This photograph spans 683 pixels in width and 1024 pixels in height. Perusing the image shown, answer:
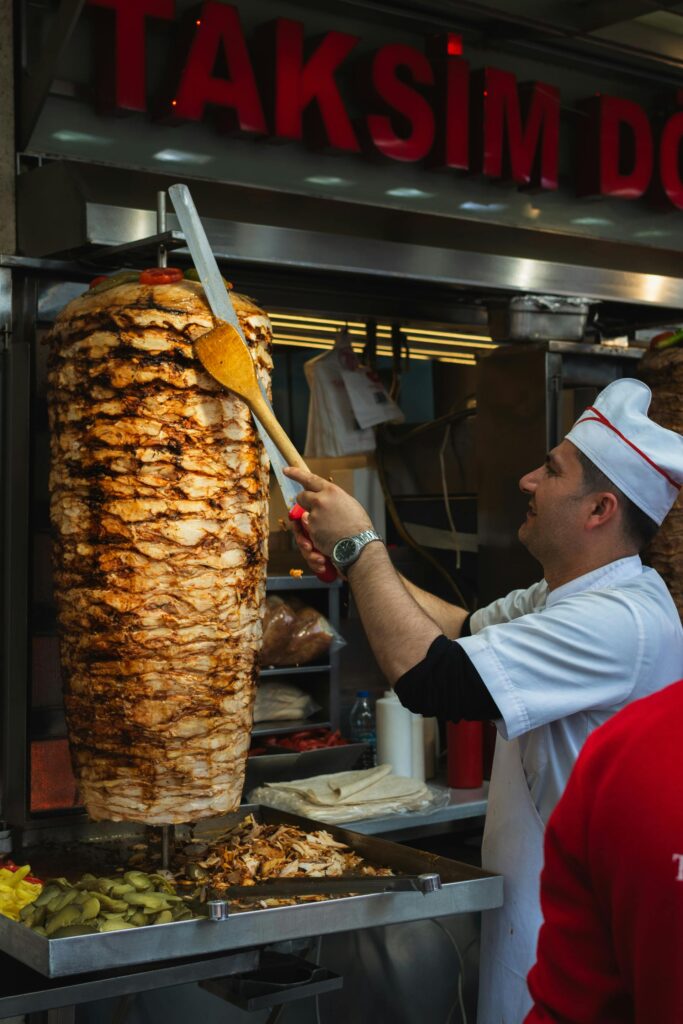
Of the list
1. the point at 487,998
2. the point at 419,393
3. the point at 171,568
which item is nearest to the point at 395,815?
the point at 487,998

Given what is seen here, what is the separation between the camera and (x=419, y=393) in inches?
212

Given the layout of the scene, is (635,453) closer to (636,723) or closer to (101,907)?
(101,907)

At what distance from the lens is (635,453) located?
2586 mm

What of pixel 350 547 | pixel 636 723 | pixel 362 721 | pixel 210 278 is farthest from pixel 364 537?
pixel 362 721

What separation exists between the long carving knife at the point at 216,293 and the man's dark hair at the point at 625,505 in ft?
1.89

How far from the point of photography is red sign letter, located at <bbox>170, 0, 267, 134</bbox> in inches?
164

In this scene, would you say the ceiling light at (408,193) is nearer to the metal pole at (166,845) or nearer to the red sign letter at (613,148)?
the red sign letter at (613,148)

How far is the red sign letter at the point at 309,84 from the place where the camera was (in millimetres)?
4402

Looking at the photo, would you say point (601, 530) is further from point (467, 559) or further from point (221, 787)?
point (467, 559)

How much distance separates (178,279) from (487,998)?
1.62 meters

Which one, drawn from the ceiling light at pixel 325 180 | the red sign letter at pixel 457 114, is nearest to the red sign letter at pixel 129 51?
the ceiling light at pixel 325 180

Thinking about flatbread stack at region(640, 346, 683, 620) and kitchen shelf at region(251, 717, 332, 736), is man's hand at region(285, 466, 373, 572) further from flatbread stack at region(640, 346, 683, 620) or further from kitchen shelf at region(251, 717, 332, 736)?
flatbread stack at region(640, 346, 683, 620)

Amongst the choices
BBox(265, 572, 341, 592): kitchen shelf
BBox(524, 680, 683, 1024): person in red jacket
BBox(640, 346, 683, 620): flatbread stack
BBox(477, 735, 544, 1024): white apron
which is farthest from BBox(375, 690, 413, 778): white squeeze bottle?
BBox(524, 680, 683, 1024): person in red jacket

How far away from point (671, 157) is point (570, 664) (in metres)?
3.94
